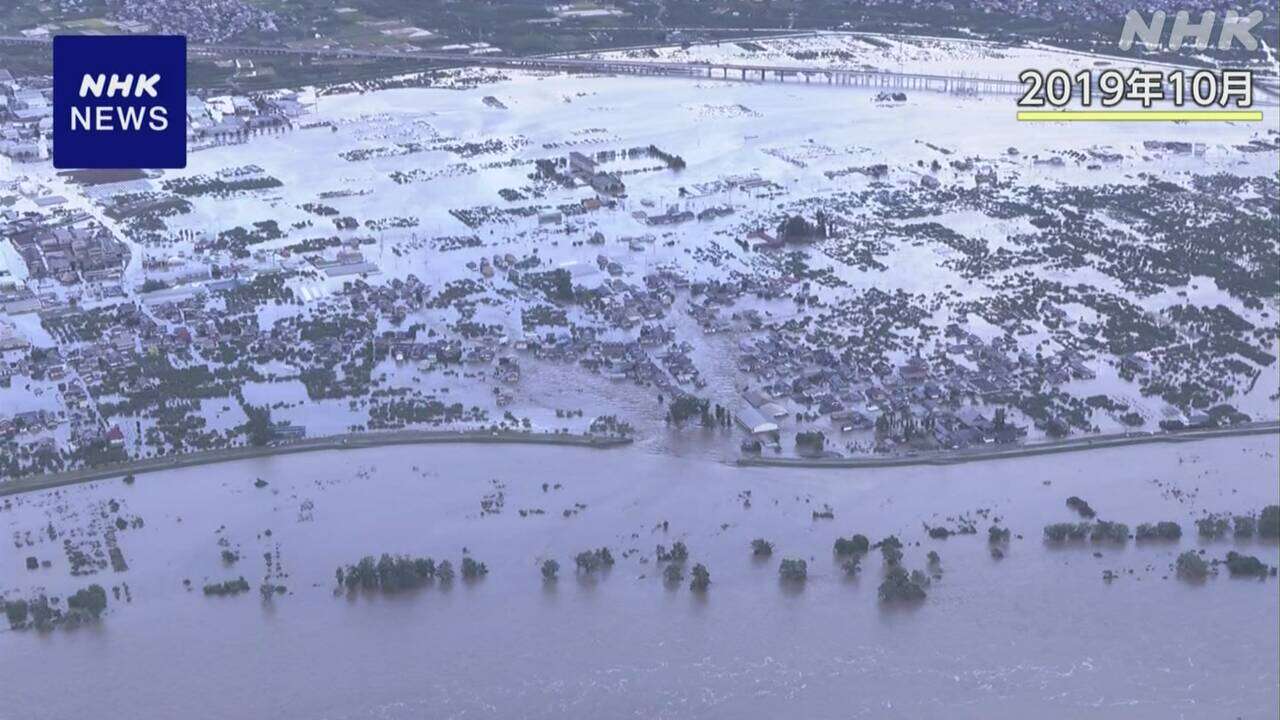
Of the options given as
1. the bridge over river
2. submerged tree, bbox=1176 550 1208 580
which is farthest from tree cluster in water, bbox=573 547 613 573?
the bridge over river

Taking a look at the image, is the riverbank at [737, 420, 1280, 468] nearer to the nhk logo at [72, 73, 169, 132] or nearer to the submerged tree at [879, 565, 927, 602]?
the submerged tree at [879, 565, 927, 602]

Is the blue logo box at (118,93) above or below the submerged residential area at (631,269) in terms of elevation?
above

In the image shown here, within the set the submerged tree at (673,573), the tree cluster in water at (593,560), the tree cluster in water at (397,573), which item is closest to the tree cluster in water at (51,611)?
the tree cluster in water at (397,573)

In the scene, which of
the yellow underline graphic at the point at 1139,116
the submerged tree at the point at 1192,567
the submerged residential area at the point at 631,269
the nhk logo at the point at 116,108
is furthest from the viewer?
the yellow underline graphic at the point at 1139,116

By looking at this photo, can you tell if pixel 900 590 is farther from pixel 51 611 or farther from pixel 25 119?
pixel 25 119

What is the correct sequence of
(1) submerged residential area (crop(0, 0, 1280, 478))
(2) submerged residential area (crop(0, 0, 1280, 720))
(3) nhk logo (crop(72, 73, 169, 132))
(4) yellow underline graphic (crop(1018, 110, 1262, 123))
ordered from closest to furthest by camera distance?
(2) submerged residential area (crop(0, 0, 1280, 720))
(1) submerged residential area (crop(0, 0, 1280, 478))
(3) nhk logo (crop(72, 73, 169, 132))
(4) yellow underline graphic (crop(1018, 110, 1262, 123))

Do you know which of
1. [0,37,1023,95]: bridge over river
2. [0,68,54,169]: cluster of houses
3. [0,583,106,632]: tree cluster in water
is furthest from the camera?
[0,37,1023,95]: bridge over river

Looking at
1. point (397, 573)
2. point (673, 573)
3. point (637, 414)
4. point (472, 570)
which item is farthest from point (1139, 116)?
point (397, 573)

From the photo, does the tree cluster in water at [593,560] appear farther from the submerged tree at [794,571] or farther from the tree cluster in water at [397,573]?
the submerged tree at [794,571]
